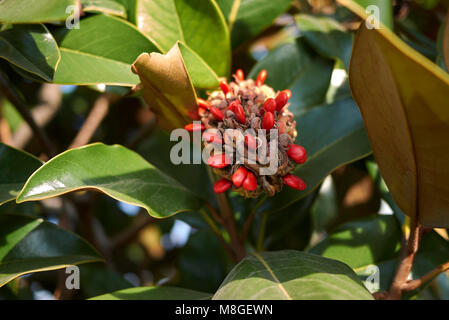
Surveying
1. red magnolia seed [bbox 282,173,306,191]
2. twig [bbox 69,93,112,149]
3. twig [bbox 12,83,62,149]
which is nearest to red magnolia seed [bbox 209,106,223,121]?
red magnolia seed [bbox 282,173,306,191]

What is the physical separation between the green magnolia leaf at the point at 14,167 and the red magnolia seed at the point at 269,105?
0.63 m

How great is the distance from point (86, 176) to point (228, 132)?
0.33m

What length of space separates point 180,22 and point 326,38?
509 mm

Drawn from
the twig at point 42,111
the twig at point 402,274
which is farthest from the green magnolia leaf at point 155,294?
the twig at point 42,111

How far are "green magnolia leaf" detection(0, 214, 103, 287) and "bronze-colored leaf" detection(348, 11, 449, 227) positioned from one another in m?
0.80

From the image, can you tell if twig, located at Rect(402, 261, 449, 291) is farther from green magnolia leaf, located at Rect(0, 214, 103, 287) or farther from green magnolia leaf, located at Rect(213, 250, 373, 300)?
green magnolia leaf, located at Rect(0, 214, 103, 287)

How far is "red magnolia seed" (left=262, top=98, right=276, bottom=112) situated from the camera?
1022 millimetres

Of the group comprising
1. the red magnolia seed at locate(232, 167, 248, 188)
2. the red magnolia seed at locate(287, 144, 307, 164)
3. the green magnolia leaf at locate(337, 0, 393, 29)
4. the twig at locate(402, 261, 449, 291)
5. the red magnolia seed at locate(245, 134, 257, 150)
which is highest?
the green magnolia leaf at locate(337, 0, 393, 29)

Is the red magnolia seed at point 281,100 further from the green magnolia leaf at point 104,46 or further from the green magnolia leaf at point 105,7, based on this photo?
the green magnolia leaf at point 105,7

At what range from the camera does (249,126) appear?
1.04m

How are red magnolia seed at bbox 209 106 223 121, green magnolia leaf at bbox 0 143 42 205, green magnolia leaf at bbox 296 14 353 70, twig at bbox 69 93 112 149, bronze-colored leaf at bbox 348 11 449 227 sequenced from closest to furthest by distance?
bronze-colored leaf at bbox 348 11 449 227 < red magnolia seed at bbox 209 106 223 121 < green magnolia leaf at bbox 0 143 42 205 < green magnolia leaf at bbox 296 14 353 70 < twig at bbox 69 93 112 149

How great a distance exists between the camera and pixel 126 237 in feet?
7.67

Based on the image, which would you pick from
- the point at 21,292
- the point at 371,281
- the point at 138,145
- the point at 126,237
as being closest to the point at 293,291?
the point at 371,281

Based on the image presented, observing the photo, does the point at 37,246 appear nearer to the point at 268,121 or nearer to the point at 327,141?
the point at 268,121
